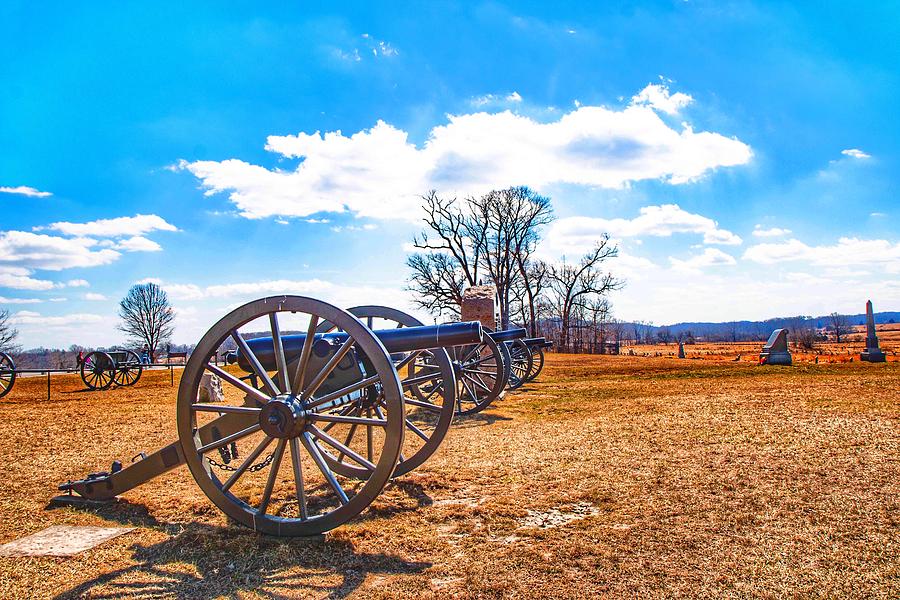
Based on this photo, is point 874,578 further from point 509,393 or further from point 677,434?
point 509,393

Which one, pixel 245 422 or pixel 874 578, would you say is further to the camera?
pixel 245 422

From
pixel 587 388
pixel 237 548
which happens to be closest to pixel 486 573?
pixel 237 548

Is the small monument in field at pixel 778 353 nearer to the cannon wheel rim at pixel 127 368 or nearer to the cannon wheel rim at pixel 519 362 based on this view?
the cannon wheel rim at pixel 519 362

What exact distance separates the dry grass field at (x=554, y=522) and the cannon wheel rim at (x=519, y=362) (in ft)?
16.8

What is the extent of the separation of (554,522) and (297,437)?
1930mm

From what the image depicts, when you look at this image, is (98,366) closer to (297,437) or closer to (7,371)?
(7,371)

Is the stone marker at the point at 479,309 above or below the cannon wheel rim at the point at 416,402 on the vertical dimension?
above

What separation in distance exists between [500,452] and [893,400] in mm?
7239

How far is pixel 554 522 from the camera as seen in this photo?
4.25 meters

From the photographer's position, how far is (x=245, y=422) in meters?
4.19

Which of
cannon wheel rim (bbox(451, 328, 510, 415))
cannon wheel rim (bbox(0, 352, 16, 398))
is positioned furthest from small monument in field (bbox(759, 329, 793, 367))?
cannon wheel rim (bbox(0, 352, 16, 398))

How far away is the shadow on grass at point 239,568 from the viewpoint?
3242 mm

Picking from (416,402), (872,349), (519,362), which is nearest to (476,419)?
(416,402)

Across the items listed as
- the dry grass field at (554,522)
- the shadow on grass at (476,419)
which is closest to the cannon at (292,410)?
the dry grass field at (554,522)
